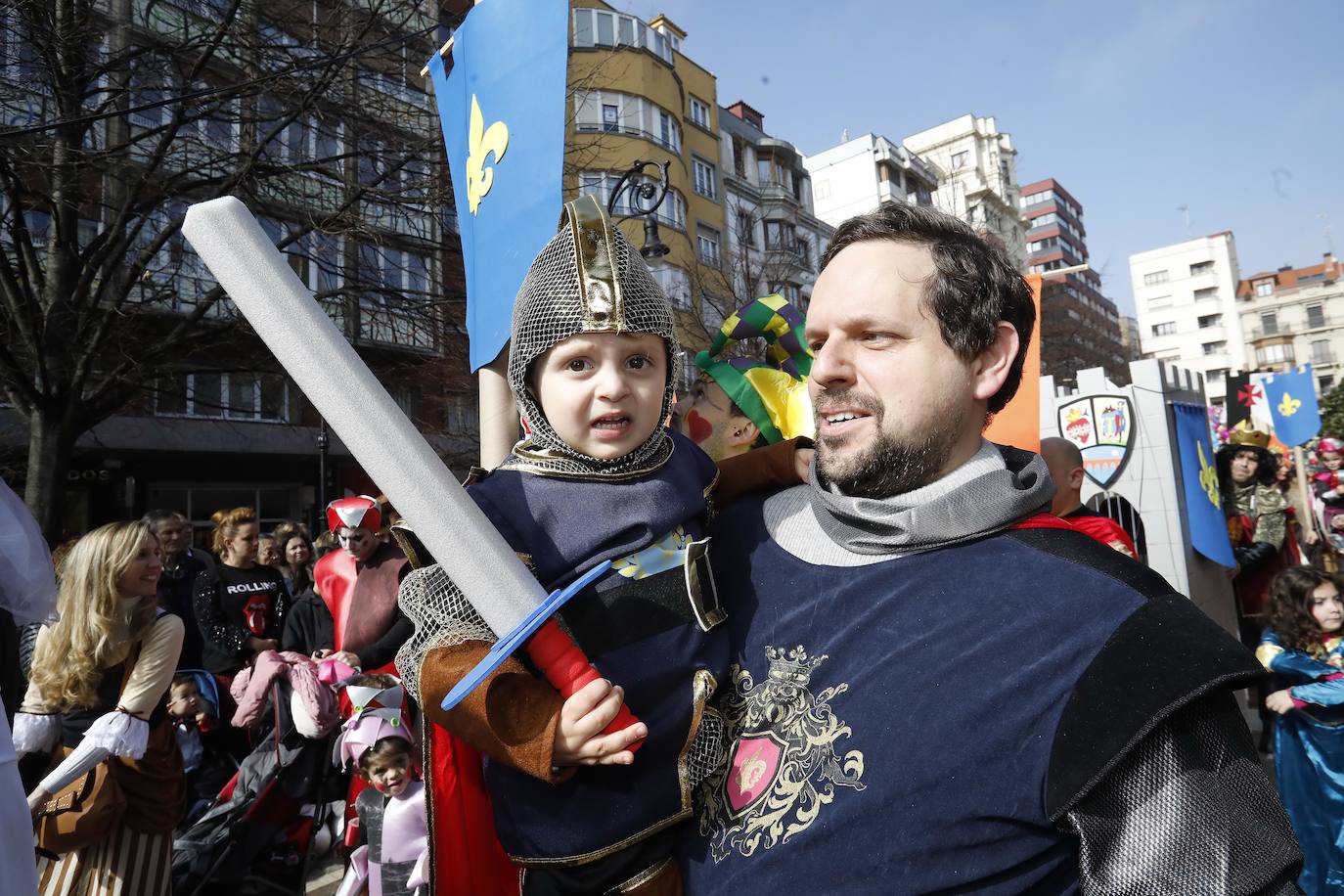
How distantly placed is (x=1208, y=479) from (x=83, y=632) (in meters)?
7.72

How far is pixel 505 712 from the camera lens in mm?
1224

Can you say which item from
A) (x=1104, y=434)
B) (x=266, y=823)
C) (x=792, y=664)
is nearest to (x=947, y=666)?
(x=792, y=664)

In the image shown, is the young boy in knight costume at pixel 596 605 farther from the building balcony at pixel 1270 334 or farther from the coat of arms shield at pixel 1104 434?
the building balcony at pixel 1270 334

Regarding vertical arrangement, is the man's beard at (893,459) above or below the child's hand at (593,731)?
above

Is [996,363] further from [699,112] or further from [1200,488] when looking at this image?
[699,112]

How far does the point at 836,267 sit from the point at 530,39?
4.16ft

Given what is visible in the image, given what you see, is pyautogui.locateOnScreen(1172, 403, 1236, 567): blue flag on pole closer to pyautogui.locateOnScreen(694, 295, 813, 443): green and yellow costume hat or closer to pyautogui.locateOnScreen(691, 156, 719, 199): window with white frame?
pyautogui.locateOnScreen(694, 295, 813, 443): green and yellow costume hat

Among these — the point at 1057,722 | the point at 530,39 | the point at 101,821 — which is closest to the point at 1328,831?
the point at 1057,722

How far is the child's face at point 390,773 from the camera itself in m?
3.89

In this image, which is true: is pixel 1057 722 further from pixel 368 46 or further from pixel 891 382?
pixel 368 46

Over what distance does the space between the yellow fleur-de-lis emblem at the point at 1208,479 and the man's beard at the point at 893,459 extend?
6.49 meters

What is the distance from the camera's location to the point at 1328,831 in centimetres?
427

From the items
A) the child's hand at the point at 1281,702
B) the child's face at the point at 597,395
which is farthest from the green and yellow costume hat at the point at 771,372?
the child's hand at the point at 1281,702

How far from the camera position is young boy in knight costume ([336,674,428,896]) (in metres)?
3.80
